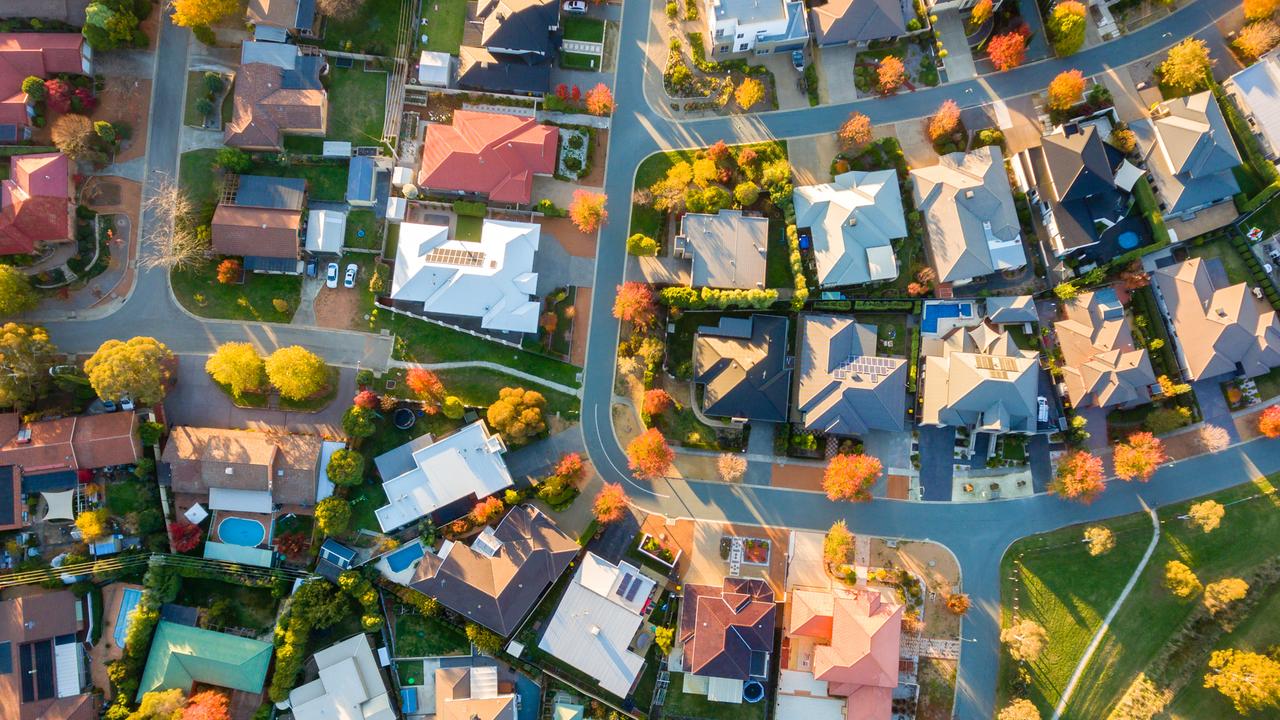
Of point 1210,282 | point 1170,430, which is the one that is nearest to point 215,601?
point 1170,430

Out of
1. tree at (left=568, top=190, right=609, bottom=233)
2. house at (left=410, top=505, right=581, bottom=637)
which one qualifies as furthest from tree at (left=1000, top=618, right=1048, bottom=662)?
tree at (left=568, top=190, right=609, bottom=233)

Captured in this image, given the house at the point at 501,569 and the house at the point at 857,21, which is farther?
the house at the point at 857,21

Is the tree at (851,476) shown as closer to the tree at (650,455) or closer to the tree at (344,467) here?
the tree at (650,455)

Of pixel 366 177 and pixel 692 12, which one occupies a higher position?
pixel 692 12

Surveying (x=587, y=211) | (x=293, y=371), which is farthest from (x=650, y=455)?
(x=293, y=371)

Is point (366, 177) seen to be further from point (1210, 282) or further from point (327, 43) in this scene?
point (1210, 282)

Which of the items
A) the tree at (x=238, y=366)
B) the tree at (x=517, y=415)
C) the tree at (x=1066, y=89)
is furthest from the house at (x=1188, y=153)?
the tree at (x=238, y=366)
